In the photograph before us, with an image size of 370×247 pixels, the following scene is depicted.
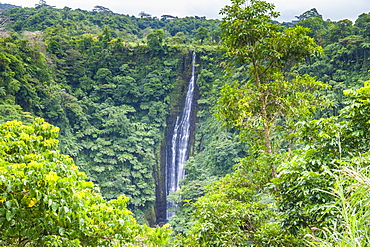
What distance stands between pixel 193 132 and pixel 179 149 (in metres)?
1.63

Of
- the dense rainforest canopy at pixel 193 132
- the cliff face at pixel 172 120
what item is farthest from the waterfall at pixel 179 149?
the dense rainforest canopy at pixel 193 132

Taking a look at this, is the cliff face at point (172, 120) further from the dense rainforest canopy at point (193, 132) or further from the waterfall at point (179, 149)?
the waterfall at point (179, 149)

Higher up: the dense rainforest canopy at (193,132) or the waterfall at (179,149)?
the dense rainforest canopy at (193,132)

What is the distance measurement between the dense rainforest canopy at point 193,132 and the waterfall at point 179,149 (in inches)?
20.9

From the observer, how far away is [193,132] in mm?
20109

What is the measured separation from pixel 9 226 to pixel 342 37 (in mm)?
18388

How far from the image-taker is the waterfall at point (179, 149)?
18.8 m

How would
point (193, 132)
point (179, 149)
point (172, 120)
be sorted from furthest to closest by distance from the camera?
point (172, 120) → point (193, 132) → point (179, 149)

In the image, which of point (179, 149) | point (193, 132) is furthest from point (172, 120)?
point (179, 149)

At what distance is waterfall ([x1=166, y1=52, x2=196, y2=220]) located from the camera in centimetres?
1877

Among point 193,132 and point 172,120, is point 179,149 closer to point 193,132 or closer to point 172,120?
point 193,132

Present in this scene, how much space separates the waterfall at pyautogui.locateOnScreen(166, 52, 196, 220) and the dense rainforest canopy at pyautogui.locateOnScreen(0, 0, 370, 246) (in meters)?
0.53

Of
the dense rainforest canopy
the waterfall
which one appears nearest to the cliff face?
the dense rainforest canopy

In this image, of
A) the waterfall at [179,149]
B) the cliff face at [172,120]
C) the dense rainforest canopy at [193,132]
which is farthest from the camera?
the waterfall at [179,149]
